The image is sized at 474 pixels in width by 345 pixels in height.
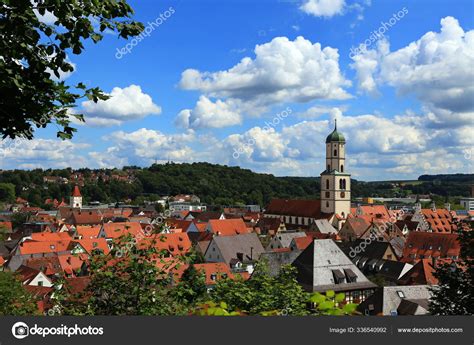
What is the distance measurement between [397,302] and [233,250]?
23288mm

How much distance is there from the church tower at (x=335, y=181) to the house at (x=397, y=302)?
5125 centimetres

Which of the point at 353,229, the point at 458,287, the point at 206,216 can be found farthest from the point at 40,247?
the point at 458,287

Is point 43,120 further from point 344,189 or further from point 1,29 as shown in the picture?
point 344,189

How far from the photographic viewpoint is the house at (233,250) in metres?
42.1

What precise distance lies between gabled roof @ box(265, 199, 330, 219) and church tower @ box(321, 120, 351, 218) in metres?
1.39

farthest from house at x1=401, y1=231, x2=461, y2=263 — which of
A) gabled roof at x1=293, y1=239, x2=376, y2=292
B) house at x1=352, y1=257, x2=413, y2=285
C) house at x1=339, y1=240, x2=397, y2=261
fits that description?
gabled roof at x1=293, y1=239, x2=376, y2=292

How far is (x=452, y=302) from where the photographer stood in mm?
8703

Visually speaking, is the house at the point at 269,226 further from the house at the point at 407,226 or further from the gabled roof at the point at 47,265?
the gabled roof at the point at 47,265

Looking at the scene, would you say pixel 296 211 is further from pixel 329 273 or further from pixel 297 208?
pixel 329 273

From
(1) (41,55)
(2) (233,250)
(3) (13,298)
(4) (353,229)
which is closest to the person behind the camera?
(1) (41,55)

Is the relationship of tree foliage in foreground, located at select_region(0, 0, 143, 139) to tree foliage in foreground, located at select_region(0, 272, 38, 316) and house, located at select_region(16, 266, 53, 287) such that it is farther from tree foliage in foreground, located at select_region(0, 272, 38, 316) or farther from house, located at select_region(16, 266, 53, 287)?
house, located at select_region(16, 266, 53, 287)

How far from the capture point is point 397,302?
20984 mm

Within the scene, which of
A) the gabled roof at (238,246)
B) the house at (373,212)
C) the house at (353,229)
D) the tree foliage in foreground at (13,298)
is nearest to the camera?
the tree foliage in foreground at (13,298)

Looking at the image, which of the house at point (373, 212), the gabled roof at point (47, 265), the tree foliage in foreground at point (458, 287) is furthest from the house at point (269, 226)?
the tree foliage in foreground at point (458, 287)
